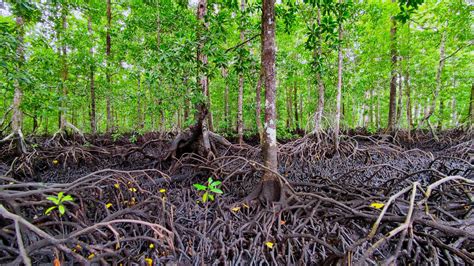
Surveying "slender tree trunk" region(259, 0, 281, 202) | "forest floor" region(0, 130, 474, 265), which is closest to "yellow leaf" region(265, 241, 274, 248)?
"forest floor" region(0, 130, 474, 265)

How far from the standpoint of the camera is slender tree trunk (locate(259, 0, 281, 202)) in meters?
2.49

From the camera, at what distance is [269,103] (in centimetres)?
260

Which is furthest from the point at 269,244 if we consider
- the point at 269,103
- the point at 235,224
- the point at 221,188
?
the point at 269,103

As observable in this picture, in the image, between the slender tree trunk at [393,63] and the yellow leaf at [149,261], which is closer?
the yellow leaf at [149,261]

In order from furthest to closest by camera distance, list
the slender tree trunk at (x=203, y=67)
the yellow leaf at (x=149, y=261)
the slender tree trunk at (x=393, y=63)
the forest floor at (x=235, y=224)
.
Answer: the slender tree trunk at (x=393, y=63) < the slender tree trunk at (x=203, y=67) < the yellow leaf at (x=149, y=261) < the forest floor at (x=235, y=224)

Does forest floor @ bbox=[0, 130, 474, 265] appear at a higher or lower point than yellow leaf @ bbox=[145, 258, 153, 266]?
higher

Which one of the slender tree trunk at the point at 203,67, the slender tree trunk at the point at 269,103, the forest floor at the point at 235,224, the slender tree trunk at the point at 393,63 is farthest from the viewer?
the slender tree trunk at the point at 393,63

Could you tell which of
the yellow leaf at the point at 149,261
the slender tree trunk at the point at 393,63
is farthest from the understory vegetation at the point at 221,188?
the slender tree trunk at the point at 393,63

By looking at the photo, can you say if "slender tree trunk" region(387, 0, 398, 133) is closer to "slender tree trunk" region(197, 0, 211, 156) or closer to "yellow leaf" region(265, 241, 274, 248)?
"slender tree trunk" region(197, 0, 211, 156)

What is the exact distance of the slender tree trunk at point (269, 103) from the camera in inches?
98.1

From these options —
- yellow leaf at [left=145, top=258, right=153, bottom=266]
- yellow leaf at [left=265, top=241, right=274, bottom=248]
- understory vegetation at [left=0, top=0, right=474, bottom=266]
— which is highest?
understory vegetation at [left=0, top=0, right=474, bottom=266]

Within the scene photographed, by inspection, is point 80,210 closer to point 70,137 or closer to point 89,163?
point 89,163

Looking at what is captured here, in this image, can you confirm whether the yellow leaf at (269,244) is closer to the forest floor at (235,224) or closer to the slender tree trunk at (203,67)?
the forest floor at (235,224)

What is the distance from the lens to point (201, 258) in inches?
79.0
